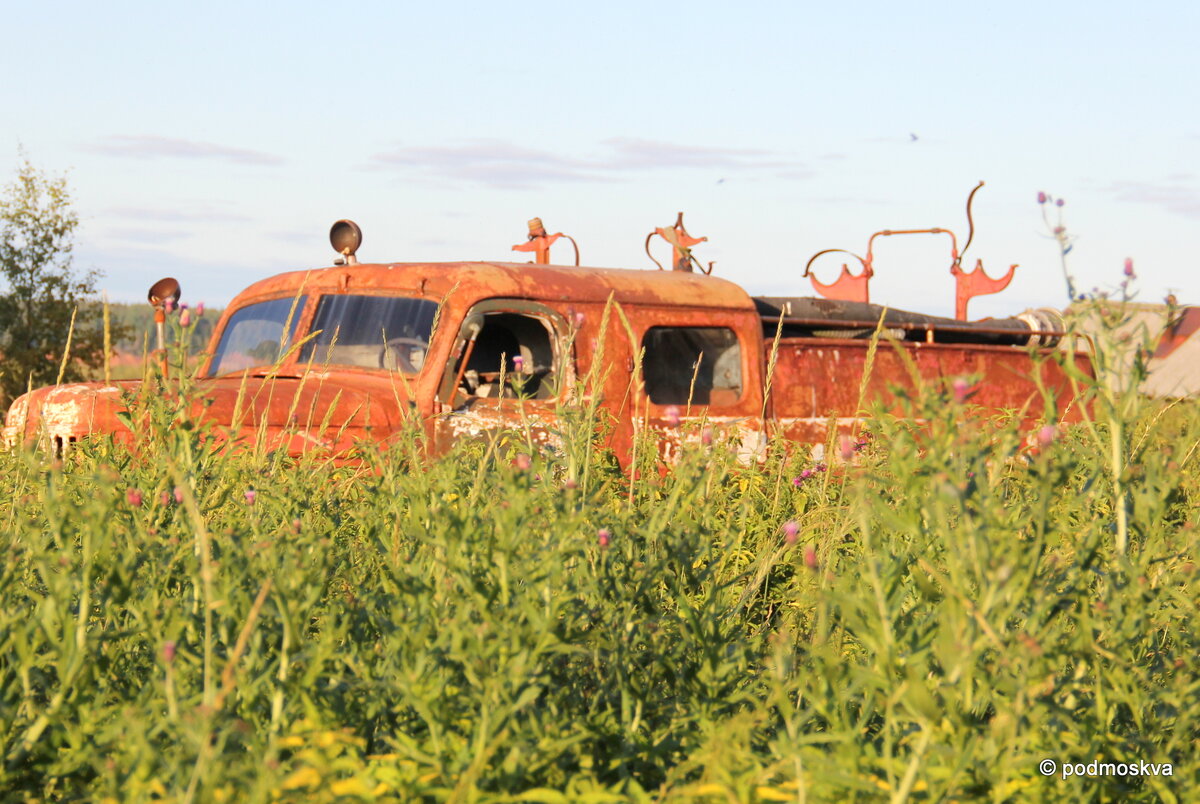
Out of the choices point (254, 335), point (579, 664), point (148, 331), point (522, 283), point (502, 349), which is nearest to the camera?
point (579, 664)

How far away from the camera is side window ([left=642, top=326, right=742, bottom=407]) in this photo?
252 inches

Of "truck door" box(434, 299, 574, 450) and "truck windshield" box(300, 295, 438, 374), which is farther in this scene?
"truck windshield" box(300, 295, 438, 374)

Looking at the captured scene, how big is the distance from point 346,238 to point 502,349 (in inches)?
50.2

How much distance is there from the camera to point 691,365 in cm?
658

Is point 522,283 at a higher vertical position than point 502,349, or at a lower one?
higher

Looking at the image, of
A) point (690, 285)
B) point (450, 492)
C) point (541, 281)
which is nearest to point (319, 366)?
point (541, 281)

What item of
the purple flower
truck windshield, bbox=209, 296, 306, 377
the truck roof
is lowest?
the purple flower

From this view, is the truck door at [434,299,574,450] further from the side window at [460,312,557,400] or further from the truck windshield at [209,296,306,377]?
the truck windshield at [209,296,306,377]

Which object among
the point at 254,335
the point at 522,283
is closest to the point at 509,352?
the point at 522,283

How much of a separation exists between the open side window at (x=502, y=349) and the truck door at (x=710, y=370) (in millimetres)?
515

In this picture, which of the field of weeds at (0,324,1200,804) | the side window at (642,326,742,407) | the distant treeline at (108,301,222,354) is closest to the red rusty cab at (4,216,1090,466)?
the side window at (642,326,742,407)

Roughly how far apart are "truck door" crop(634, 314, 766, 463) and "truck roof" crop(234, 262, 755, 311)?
132 mm

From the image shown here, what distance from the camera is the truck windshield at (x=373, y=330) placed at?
5.87 metres

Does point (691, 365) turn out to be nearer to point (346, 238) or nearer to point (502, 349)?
point (502, 349)
